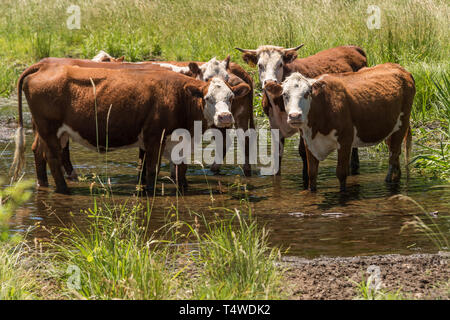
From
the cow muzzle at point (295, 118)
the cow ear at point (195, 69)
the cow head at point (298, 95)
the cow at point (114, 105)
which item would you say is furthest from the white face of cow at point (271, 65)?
the cow muzzle at point (295, 118)

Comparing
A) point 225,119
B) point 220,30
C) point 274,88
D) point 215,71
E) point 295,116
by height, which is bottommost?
point 225,119

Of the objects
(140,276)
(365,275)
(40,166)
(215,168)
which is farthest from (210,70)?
(140,276)

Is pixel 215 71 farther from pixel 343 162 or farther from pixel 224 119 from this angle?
pixel 343 162

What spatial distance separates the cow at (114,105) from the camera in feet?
29.5

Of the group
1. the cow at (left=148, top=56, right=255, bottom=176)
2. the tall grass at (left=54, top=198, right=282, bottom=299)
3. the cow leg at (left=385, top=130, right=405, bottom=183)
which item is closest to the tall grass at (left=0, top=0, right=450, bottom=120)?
the cow leg at (left=385, top=130, right=405, bottom=183)

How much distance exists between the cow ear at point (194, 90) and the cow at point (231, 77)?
95cm

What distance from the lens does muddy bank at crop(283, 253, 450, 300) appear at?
497 centimetres

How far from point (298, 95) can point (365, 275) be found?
133 inches

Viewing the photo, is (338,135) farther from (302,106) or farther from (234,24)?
(234,24)

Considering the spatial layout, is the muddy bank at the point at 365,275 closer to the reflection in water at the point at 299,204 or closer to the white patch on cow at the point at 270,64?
the reflection in water at the point at 299,204

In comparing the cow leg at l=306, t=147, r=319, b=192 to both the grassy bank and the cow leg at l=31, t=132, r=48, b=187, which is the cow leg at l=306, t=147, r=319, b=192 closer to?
the cow leg at l=31, t=132, r=48, b=187

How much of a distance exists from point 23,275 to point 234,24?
14.1 meters

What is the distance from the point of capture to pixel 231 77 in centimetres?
1023
